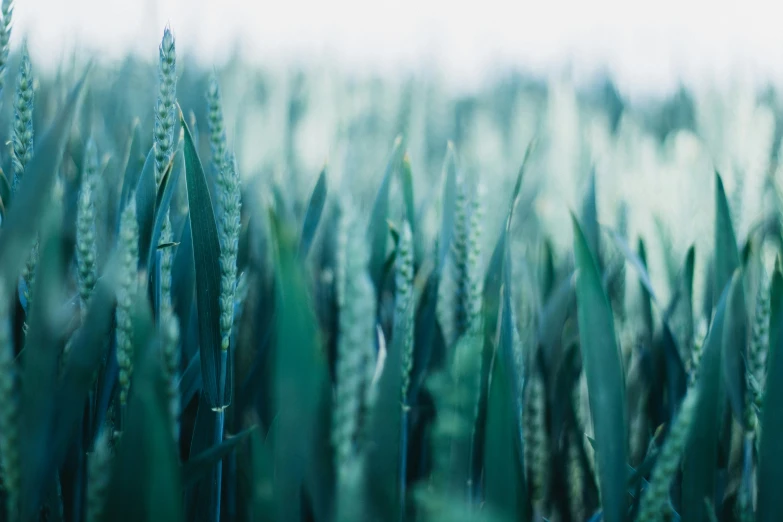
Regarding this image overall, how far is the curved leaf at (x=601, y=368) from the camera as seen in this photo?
0.42 m

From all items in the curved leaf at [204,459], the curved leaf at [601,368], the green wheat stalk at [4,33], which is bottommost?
the curved leaf at [204,459]

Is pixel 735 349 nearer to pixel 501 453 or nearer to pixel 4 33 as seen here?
pixel 501 453

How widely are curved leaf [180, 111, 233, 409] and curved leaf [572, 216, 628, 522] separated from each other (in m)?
0.23

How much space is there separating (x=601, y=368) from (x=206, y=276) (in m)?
0.26

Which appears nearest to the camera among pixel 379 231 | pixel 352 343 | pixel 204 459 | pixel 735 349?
pixel 352 343

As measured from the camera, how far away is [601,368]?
0.43 meters

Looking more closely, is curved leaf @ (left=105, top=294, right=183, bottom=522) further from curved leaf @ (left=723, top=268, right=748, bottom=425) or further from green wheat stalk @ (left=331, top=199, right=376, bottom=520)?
curved leaf @ (left=723, top=268, right=748, bottom=425)

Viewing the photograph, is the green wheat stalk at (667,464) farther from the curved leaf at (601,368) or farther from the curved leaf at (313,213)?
the curved leaf at (313,213)

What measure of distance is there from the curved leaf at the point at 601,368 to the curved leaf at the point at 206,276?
9.1 inches

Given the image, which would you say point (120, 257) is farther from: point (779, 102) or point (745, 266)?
point (779, 102)

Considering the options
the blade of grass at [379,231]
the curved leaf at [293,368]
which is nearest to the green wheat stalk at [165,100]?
the curved leaf at [293,368]

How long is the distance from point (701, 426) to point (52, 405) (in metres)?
0.39

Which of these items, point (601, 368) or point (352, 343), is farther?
point (601, 368)

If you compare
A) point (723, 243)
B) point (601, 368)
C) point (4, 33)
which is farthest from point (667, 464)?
point (4, 33)
